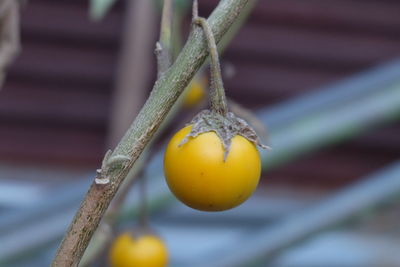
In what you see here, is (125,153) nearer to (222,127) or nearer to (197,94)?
(222,127)

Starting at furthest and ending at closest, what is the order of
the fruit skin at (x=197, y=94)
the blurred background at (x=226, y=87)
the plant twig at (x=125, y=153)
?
the blurred background at (x=226, y=87) → the fruit skin at (x=197, y=94) → the plant twig at (x=125, y=153)

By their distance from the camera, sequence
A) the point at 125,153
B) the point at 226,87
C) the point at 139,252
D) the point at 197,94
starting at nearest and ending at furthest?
1. the point at 125,153
2. the point at 139,252
3. the point at 197,94
4. the point at 226,87

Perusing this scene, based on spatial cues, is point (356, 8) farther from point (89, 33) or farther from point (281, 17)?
point (89, 33)

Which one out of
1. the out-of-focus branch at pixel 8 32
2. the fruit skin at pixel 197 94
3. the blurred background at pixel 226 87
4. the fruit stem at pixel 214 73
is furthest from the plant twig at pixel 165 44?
the blurred background at pixel 226 87

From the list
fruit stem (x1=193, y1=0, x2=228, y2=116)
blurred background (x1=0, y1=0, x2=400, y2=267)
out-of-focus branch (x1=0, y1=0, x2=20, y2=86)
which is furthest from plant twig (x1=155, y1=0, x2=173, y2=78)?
blurred background (x1=0, y1=0, x2=400, y2=267)

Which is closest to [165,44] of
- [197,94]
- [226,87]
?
[197,94]

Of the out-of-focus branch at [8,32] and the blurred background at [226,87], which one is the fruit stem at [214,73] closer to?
the out-of-focus branch at [8,32]

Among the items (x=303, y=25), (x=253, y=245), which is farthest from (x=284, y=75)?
(x=253, y=245)
